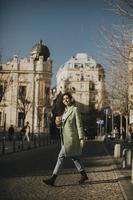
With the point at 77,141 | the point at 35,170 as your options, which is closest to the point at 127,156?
the point at 35,170

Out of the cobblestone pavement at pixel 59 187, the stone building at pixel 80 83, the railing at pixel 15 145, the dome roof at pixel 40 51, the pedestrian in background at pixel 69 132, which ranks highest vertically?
the dome roof at pixel 40 51

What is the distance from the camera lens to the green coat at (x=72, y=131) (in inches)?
421

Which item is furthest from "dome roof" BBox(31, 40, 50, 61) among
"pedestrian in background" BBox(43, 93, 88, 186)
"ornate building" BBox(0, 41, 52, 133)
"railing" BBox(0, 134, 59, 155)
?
"pedestrian in background" BBox(43, 93, 88, 186)

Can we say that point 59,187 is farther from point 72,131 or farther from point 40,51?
point 40,51

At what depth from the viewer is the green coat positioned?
10.7m

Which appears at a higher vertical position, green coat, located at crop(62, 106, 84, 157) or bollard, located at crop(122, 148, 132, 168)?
green coat, located at crop(62, 106, 84, 157)

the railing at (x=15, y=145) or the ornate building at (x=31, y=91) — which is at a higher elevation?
the ornate building at (x=31, y=91)

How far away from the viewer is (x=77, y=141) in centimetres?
1081

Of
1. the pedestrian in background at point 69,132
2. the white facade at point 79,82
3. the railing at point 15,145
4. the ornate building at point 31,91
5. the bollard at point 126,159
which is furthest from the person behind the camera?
the white facade at point 79,82

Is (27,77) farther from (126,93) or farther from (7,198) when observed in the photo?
(7,198)

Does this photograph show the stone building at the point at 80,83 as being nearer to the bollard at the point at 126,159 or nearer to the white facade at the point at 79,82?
the white facade at the point at 79,82

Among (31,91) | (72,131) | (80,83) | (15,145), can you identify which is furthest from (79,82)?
(72,131)

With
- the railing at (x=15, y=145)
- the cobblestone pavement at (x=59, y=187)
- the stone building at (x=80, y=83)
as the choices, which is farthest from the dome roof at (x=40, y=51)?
the cobblestone pavement at (x=59, y=187)

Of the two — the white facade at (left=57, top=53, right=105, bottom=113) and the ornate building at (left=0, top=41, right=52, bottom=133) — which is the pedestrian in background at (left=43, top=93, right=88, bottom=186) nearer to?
the ornate building at (left=0, top=41, right=52, bottom=133)
